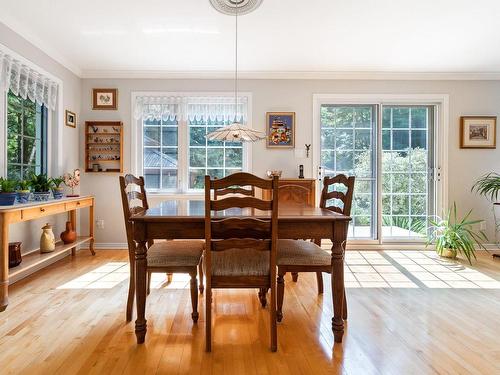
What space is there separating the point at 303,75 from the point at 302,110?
0.47 metres

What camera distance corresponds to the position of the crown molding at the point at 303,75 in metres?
3.97

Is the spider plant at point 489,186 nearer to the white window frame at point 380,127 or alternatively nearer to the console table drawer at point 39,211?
the white window frame at point 380,127

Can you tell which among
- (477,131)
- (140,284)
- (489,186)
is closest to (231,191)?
(140,284)

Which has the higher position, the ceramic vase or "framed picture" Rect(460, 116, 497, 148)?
"framed picture" Rect(460, 116, 497, 148)

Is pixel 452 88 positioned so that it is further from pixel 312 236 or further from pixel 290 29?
pixel 312 236

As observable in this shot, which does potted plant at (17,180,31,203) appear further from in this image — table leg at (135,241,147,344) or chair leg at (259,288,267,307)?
chair leg at (259,288,267,307)

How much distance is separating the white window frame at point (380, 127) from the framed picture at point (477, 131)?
23 cm

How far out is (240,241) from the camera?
1.60 m

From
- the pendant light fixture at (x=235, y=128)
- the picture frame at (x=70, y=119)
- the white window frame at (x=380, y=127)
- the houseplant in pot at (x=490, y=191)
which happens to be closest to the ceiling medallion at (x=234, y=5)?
the pendant light fixture at (x=235, y=128)

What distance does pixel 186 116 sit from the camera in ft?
13.2

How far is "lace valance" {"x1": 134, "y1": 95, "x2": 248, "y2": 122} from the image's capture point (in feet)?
13.2

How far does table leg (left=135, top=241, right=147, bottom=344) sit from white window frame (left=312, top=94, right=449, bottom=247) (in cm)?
282

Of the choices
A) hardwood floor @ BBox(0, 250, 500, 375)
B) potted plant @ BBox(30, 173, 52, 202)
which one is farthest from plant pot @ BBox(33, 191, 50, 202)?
hardwood floor @ BBox(0, 250, 500, 375)

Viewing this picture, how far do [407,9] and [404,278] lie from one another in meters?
2.47
